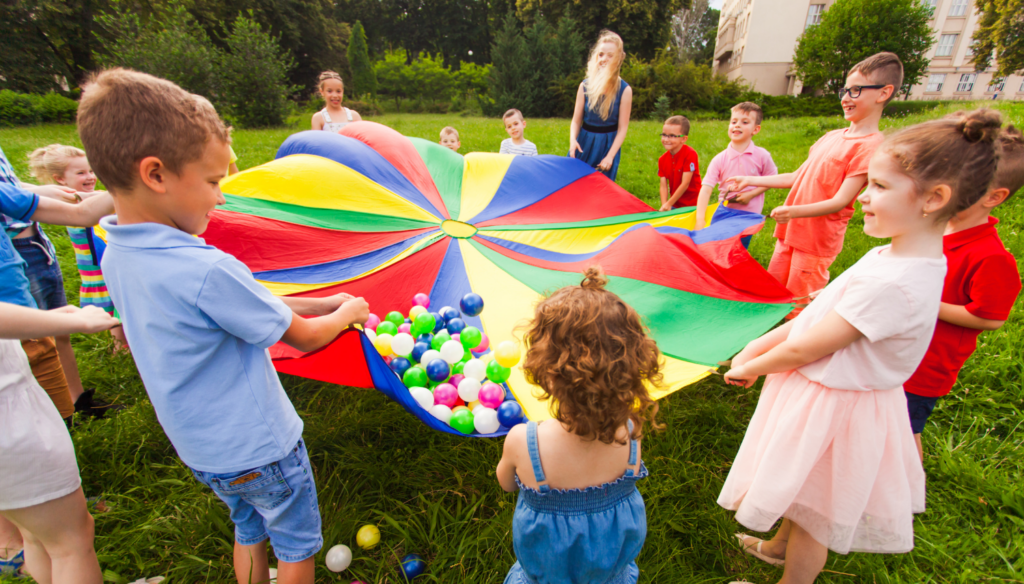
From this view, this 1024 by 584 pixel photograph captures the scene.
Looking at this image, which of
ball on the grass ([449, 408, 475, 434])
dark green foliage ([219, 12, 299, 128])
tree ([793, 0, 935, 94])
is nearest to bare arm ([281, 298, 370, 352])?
ball on the grass ([449, 408, 475, 434])

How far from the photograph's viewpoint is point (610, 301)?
1.06 m

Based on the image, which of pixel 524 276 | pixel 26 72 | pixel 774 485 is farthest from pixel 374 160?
pixel 26 72

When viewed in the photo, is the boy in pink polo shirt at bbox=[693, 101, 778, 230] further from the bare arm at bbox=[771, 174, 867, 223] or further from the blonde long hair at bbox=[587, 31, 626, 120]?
the blonde long hair at bbox=[587, 31, 626, 120]

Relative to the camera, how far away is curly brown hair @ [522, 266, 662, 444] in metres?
1.04

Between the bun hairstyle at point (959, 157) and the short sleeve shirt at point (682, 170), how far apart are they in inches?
104

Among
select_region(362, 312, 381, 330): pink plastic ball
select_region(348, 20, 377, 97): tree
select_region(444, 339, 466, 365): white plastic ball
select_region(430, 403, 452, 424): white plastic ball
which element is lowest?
select_region(430, 403, 452, 424): white plastic ball

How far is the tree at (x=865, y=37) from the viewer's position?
720 inches

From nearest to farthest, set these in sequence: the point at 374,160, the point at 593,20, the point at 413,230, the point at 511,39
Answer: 1. the point at 413,230
2. the point at 374,160
3. the point at 511,39
4. the point at 593,20

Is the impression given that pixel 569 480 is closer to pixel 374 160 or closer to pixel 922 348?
pixel 922 348

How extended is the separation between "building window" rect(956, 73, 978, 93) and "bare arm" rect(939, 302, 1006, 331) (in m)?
37.8

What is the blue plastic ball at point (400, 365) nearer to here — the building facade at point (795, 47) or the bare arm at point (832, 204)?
the bare arm at point (832, 204)

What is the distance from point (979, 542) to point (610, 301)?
196 cm

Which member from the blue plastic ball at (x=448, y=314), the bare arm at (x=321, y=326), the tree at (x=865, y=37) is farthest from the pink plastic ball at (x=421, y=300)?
the tree at (x=865, y=37)

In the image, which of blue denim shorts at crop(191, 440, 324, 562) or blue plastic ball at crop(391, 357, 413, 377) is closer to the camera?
blue denim shorts at crop(191, 440, 324, 562)
